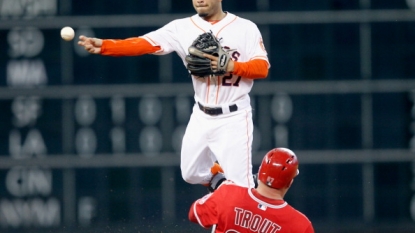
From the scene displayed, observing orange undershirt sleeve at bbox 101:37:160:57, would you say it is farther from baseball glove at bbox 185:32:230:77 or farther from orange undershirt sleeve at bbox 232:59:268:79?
orange undershirt sleeve at bbox 232:59:268:79

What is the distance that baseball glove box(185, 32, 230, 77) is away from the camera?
5742mm

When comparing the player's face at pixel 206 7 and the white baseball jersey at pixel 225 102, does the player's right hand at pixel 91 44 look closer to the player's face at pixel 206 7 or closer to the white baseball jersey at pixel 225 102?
the white baseball jersey at pixel 225 102

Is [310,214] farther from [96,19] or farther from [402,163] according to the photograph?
[96,19]

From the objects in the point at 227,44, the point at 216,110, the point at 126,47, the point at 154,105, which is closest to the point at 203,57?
the point at 227,44

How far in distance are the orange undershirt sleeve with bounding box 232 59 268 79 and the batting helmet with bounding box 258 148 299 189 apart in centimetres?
149

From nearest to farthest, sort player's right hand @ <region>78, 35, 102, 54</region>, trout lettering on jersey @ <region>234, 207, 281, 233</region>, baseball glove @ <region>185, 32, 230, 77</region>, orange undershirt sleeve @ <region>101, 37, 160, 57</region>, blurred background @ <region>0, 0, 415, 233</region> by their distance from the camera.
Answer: trout lettering on jersey @ <region>234, 207, 281, 233</region>, baseball glove @ <region>185, 32, 230, 77</region>, player's right hand @ <region>78, 35, 102, 54</region>, orange undershirt sleeve @ <region>101, 37, 160, 57</region>, blurred background @ <region>0, 0, 415, 233</region>

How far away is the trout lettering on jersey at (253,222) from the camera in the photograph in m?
4.25

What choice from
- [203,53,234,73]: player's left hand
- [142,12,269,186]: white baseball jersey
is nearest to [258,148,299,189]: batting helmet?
[203,53,234,73]: player's left hand

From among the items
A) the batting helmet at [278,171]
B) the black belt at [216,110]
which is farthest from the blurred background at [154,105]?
the batting helmet at [278,171]

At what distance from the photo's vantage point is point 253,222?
14.0 feet

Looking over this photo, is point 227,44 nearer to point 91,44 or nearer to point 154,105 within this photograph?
point 91,44

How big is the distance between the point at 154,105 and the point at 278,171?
434cm

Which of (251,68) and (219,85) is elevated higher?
(251,68)

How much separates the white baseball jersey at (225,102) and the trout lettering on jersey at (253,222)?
1.64 meters
